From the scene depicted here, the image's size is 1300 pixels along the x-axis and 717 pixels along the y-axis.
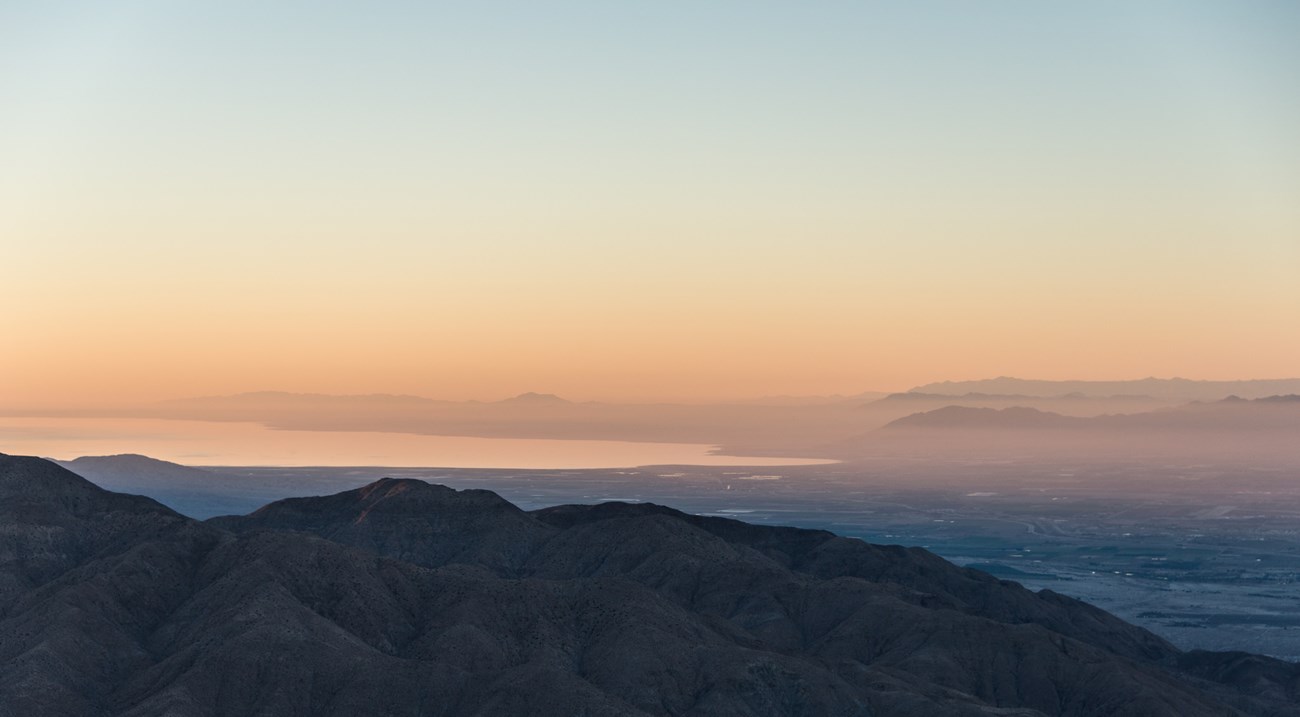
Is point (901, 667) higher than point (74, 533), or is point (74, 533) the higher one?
point (74, 533)

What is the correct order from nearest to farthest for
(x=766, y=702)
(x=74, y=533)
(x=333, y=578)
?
(x=766, y=702)
(x=333, y=578)
(x=74, y=533)

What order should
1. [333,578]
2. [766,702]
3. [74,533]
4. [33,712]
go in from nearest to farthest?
1. [33,712]
2. [766,702]
3. [333,578]
4. [74,533]

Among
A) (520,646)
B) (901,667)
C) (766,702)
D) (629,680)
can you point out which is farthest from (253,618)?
(901,667)

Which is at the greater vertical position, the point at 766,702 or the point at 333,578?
the point at 333,578

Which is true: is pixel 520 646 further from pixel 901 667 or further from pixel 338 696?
pixel 901 667

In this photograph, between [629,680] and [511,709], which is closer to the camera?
[511,709]

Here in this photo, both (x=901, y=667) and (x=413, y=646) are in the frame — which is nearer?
(x=413, y=646)

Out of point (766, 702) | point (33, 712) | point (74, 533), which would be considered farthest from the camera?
point (74, 533)

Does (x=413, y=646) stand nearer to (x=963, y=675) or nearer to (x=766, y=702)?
(x=766, y=702)

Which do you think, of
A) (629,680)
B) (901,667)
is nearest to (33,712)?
(629,680)
